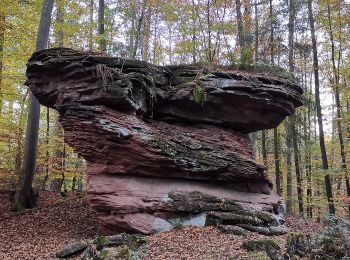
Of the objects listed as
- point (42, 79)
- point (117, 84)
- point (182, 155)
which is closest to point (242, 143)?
point (182, 155)

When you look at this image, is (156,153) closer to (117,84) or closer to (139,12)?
(117,84)

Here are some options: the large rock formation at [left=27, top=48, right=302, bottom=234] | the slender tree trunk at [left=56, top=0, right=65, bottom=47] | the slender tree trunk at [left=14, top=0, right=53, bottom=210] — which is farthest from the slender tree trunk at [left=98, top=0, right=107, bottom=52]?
the large rock formation at [left=27, top=48, right=302, bottom=234]

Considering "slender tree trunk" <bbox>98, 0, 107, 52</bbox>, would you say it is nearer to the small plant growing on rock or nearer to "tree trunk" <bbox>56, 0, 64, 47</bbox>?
"tree trunk" <bbox>56, 0, 64, 47</bbox>

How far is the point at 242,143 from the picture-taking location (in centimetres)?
1294

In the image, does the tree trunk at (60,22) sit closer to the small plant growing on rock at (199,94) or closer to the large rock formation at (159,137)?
the large rock formation at (159,137)

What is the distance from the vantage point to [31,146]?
12523 mm

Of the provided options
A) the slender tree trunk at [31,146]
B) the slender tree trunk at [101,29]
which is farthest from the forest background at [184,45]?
the slender tree trunk at [31,146]

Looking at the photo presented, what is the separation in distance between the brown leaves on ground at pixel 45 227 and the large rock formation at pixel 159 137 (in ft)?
4.82

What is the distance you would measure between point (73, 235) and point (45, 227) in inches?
55.9

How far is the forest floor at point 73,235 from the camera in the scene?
770cm

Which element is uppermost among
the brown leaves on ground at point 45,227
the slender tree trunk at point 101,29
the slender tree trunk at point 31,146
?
the slender tree trunk at point 101,29

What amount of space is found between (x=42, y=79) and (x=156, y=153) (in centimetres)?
441

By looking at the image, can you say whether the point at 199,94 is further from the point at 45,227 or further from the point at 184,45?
the point at 184,45

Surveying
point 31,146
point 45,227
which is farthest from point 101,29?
point 45,227
